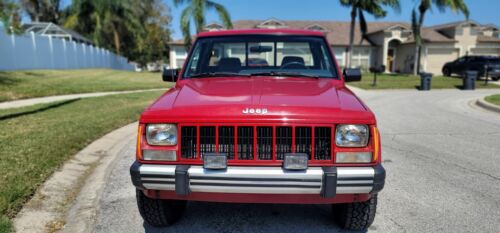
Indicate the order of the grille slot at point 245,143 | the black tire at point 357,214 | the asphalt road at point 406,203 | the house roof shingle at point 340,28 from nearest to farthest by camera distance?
the grille slot at point 245,143
the black tire at point 357,214
the asphalt road at point 406,203
the house roof shingle at point 340,28

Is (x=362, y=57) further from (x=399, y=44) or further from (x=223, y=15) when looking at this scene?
(x=223, y=15)

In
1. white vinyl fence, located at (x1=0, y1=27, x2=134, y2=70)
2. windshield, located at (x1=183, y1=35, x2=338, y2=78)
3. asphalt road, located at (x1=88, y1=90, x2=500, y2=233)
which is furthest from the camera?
white vinyl fence, located at (x1=0, y1=27, x2=134, y2=70)

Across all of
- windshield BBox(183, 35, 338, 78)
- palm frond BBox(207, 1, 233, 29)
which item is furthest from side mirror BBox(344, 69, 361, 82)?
palm frond BBox(207, 1, 233, 29)

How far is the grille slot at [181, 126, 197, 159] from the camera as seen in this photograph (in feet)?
9.20

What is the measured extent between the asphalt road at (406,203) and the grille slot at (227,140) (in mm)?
953

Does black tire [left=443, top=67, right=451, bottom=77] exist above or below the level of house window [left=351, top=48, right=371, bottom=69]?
below

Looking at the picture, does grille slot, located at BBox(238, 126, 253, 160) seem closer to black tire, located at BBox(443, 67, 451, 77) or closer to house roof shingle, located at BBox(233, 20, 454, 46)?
black tire, located at BBox(443, 67, 451, 77)

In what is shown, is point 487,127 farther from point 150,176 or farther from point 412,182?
point 150,176

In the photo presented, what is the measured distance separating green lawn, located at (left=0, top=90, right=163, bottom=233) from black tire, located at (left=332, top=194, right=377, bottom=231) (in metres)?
2.81

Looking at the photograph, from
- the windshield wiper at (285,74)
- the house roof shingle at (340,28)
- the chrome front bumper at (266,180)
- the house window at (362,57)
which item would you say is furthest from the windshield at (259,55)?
the house window at (362,57)

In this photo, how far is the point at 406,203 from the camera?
4047mm

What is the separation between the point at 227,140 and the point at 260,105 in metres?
0.35

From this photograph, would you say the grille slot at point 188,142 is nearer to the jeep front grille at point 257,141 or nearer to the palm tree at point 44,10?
the jeep front grille at point 257,141

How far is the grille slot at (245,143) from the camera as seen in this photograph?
278cm
